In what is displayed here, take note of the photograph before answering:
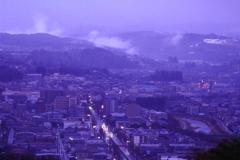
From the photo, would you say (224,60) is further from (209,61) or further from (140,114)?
(140,114)

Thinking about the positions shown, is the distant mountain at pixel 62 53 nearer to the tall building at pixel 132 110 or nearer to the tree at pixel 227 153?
the tall building at pixel 132 110

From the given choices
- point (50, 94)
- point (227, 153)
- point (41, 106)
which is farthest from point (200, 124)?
point (227, 153)

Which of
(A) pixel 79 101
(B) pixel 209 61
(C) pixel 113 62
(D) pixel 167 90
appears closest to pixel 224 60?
(B) pixel 209 61

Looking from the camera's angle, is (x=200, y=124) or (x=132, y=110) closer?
(x=200, y=124)

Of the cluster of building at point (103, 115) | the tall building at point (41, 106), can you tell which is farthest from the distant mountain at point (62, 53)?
the tall building at point (41, 106)

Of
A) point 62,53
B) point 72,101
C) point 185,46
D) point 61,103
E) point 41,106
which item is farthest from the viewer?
point 185,46

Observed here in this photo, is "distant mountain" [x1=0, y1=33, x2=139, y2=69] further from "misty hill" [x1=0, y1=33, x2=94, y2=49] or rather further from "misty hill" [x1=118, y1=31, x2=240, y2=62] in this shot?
"misty hill" [x1=118, y1=31, x2=240, y2=62]

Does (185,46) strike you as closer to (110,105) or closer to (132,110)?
(110,105)

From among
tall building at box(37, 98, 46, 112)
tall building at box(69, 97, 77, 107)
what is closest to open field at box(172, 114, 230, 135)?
tall building at box(69, 97, 77, 107)
